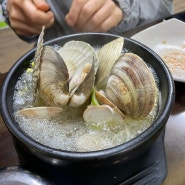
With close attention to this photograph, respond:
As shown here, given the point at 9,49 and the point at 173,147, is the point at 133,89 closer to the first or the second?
the point at 173,147

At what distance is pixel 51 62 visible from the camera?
503 millimetres

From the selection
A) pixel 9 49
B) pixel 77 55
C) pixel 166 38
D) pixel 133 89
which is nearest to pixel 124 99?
pixel 133 89

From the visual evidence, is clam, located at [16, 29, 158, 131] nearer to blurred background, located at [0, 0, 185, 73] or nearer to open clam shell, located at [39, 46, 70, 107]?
open clam shell, located at [39, 46, 70, 107]

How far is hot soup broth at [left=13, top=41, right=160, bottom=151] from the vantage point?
0.45 m

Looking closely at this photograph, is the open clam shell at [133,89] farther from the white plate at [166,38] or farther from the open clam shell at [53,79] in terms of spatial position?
the white plate at [166,38]

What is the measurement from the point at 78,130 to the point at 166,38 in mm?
545

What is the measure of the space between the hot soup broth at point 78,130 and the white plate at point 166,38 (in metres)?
0.40

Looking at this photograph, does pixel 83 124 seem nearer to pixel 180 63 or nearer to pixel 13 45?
pixel 180 63

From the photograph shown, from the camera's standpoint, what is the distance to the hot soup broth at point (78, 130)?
455mm

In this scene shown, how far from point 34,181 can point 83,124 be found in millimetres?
108

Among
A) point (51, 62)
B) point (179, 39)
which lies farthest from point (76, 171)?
point (179, 39)

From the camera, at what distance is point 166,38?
3.02 ft

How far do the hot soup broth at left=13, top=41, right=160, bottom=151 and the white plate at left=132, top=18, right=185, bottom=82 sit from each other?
40cm

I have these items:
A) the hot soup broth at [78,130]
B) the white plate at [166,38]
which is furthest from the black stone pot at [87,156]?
the white plate at [166,38]
